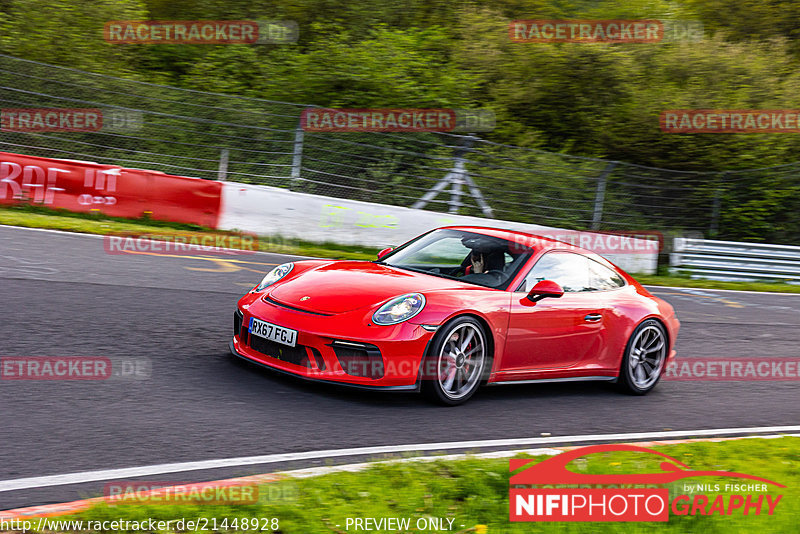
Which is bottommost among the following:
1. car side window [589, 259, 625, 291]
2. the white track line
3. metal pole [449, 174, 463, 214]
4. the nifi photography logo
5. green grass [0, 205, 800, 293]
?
the white track line

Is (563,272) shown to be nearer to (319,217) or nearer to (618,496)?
(618,496)

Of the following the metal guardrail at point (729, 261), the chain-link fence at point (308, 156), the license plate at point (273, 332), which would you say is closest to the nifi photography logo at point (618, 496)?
the license plate at point (273, 332)

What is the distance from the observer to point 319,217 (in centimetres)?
1470

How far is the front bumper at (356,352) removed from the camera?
611 cm

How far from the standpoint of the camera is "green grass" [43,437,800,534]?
3.98 metres

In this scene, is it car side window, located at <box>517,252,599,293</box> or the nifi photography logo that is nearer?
the nifi photography logo

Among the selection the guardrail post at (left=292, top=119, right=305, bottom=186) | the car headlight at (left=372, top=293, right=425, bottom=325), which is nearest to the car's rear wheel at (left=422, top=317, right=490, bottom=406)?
the car headlight at (left=372, top=293, right=425, bottom=325)

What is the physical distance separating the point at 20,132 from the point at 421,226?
654 centimetres

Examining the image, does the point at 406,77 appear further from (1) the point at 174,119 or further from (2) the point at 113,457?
(2) the point at 113,457

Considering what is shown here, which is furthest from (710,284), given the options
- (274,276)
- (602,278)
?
(274,276)

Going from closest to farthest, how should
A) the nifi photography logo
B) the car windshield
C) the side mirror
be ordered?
the nifi photography logo < the side mirror < the car windshield

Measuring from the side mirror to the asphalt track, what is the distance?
2.79ft

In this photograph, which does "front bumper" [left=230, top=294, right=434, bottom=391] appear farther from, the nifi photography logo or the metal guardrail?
the metal guardrail

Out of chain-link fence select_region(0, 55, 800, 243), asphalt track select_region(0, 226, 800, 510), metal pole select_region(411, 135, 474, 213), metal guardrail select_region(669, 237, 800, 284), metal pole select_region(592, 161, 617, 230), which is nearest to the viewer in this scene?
asphalt track select_region(0, 226, 800, 510)
